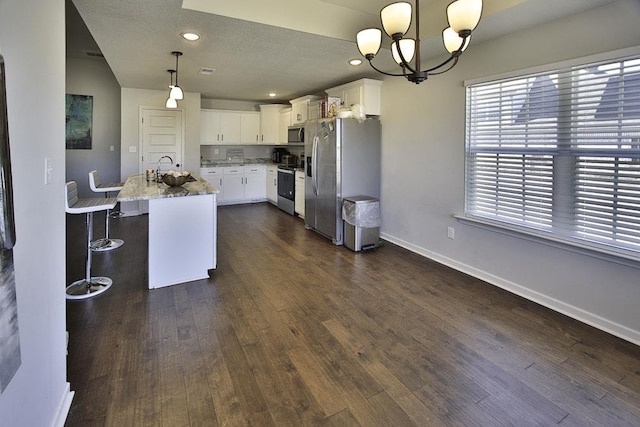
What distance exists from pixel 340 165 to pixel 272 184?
10.4 feet

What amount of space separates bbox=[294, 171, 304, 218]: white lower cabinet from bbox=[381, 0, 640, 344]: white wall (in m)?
1.72

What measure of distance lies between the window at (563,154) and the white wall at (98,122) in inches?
251

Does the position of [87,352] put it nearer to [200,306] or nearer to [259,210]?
[200,306]

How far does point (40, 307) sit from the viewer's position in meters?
1.39

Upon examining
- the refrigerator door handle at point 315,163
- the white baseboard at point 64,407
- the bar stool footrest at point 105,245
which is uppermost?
the refrigerator door handle at point 315,163

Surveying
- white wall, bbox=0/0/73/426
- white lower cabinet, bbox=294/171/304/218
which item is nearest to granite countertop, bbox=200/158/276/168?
white lower cabinet, bbox=294/171/304/218

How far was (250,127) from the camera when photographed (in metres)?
7.61

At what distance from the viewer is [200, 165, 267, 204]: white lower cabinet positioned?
23.5ft

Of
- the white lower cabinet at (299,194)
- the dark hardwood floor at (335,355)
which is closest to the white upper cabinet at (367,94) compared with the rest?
the white lower cabinet at (299,194)

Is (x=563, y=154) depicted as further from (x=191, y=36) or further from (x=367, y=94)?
(x=191, y=36)

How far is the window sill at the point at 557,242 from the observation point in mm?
2436

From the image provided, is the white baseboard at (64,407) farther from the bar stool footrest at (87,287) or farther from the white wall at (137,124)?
the white wall at (137,124)

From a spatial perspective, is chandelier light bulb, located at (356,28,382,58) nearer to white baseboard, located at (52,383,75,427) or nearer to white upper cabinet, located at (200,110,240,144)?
white baseboard, located at (52,383,75,427)

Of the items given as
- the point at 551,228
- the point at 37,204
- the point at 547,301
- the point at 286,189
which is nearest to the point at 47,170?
the point at 37,204
